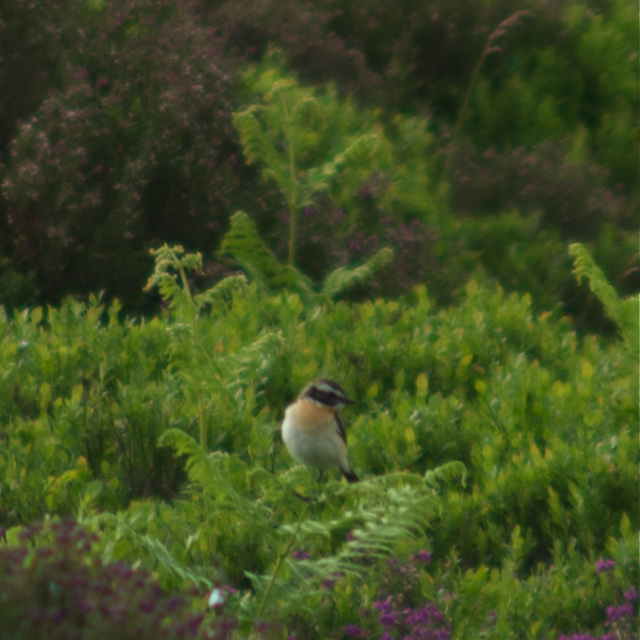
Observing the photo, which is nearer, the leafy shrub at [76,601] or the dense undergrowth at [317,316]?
the leafy shrub at [76,601]

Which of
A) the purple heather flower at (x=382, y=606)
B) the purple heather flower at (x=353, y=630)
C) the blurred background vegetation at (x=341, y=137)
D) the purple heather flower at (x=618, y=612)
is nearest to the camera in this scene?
the purple heather flower at (x=353, y=630)

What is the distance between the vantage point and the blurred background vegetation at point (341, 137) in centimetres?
828

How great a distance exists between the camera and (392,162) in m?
9.90

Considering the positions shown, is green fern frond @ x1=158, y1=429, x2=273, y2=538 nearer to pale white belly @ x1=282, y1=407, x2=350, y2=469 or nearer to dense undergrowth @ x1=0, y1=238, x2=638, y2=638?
dense undergrowth @ x1=0, y1=238, x2=638, y2=638

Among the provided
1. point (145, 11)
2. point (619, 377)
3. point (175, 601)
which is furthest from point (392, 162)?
point (175, 601)

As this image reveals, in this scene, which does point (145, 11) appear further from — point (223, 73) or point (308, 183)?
point (308, 183)

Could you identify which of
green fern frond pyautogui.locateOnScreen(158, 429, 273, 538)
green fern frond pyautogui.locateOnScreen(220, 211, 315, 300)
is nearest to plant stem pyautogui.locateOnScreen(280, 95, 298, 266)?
green fern frond pyautogui.locateOnScreen(220, 211, 315, 300)

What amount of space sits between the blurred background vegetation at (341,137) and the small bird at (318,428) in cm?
369

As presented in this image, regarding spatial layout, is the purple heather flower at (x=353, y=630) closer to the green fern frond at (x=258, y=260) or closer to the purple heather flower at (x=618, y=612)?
the purple heather flower at (x=618, y=612)

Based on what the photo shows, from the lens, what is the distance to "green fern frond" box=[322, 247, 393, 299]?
7.84m

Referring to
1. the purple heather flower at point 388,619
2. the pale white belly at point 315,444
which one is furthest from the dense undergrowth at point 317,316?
the pale white belly at point 315,444

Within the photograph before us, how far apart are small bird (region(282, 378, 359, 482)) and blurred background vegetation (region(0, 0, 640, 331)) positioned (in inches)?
145

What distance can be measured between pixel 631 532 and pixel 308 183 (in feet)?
13.3

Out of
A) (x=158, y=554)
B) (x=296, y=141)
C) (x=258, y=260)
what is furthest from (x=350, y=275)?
(x=158, y=554)
